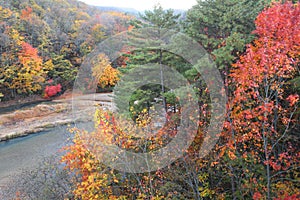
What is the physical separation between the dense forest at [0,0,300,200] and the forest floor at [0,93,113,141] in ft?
24.0

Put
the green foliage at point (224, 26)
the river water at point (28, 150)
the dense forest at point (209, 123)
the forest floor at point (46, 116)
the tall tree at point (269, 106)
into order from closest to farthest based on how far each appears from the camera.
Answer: the tall tree at point (269, 106)
the dense forest at point (209, 123)
the green foliage at point (224, 26)
the river water at point (28, 150)
the forest floor at point (46, 116)

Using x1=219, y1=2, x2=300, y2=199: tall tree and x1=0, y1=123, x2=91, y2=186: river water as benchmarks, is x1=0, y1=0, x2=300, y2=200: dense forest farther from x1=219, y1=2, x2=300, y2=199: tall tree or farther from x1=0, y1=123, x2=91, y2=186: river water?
x1=0, y1=123, x2=91, y2=186: river water

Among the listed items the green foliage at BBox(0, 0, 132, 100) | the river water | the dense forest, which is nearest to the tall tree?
the dense forest

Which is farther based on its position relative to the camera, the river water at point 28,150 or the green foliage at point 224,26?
the river water at point 28,150

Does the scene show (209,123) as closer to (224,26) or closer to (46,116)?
(224,26)

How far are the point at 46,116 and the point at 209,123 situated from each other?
19030mm

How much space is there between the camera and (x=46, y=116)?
2220cm

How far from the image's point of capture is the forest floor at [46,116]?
18578 millimetres

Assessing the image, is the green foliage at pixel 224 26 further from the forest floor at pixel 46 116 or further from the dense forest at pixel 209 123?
the forest floor at pixel 46 116

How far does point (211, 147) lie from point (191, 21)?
18.6ft

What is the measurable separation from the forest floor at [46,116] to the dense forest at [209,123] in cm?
732

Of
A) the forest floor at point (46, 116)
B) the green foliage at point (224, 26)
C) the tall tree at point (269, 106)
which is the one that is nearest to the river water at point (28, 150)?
the forest floor at point (46, 116)

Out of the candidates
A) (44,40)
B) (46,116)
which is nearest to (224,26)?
(46,116)

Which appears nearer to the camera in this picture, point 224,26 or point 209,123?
point 209,123
